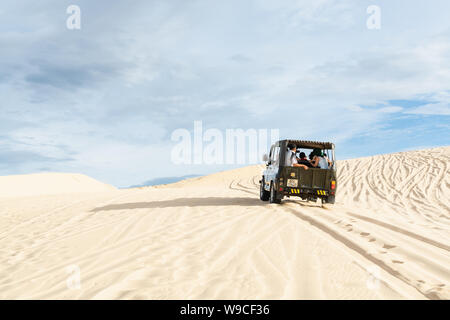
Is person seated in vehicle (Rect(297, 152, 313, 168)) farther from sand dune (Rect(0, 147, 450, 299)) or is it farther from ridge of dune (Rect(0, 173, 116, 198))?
ridge of dune (Rect(0, 173, 116, 198))

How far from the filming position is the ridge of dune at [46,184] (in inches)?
1348

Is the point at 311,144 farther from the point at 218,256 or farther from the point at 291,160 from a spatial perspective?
the point at 218,256

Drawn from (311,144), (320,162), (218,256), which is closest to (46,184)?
(311,144)

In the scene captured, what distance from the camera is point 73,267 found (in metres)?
4.85

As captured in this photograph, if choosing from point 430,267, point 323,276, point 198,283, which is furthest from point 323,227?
point 198,283

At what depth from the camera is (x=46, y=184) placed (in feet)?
125

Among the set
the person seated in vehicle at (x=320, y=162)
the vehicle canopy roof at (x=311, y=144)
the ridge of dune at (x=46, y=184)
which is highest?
the vehicle canopy roof at (x=311, y=144)

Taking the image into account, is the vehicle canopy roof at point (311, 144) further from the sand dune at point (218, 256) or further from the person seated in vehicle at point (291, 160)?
the sand dune at point (218, 256)

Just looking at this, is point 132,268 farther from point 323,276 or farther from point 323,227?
point 323,227

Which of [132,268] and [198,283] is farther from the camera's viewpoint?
[132,268]

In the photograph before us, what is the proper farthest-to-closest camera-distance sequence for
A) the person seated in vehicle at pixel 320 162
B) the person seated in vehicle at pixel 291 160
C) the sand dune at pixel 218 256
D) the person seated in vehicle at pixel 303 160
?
the person seated in vehicle at pixel 303 160
the person seated in vehicle at pixel 320 162
the person seated in vehicle at pixel 291 160
the sand dune at pixel 218 256

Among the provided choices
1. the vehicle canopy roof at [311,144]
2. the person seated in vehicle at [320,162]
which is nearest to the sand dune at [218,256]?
the person seated in vehicle at [320,162]

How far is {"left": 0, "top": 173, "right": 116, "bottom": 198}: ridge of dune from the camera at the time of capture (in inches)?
1348

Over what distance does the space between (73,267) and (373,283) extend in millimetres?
3663
